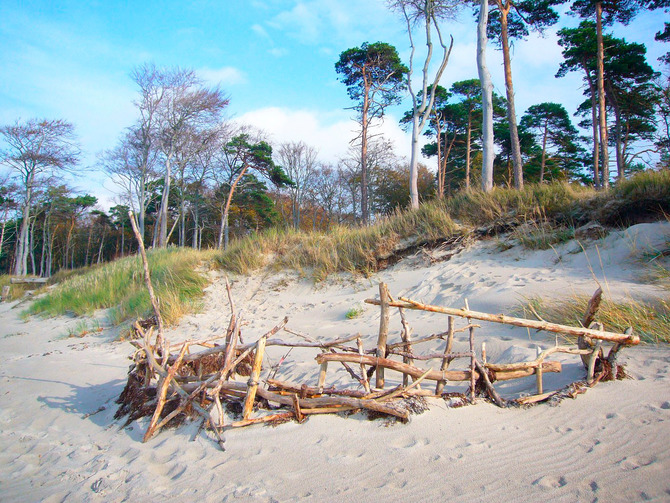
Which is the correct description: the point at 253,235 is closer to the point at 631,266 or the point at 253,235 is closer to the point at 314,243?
the point at 314,243

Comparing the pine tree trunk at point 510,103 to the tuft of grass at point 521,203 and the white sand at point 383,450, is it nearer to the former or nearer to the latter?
the tuft of grass at point 521,203

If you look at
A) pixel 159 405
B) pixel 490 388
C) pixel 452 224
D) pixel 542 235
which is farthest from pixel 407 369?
pixel 452 224

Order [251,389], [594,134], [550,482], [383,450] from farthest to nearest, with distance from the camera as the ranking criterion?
[594,134]
[251,389]
[383,450]
[550,482]

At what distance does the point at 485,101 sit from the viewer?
10617 millimetres

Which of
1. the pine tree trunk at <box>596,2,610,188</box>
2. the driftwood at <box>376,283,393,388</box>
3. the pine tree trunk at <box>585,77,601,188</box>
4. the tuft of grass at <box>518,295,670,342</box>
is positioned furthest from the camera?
the pine tree trunk at <box>585,77,601,188</box>

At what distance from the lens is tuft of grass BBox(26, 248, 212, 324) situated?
24.0 feet

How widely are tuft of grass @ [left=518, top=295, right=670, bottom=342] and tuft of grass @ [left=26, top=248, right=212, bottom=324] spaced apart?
6.19 meters

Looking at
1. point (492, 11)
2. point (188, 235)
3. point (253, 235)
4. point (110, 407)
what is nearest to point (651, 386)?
point (110, 407)

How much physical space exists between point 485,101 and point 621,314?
914cm

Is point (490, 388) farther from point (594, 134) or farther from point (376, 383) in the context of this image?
point (594, 134)

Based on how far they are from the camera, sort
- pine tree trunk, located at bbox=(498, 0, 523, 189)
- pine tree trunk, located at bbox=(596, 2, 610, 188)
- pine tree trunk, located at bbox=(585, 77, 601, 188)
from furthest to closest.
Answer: pine tree trunk, located at bbox=(585, 77, 601, 188)
pine tree trunk, located at bbox=(596, 2, 610, 188)
pine tree trunk, located at bbox=(498, 0, 523, 189)

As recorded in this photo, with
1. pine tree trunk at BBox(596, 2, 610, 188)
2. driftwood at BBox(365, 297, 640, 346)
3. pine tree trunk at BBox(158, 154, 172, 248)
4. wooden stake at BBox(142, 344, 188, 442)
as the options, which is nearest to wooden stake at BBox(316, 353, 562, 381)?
driftwood at BBox(365, 297, 640, 346)

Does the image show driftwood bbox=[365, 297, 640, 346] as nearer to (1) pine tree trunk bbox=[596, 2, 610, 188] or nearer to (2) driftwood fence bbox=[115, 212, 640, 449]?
(2) driftwood fence bbox=[115, 212, 640, 449]

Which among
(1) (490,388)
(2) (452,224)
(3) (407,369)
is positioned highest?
(2) (452,224)
